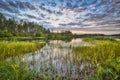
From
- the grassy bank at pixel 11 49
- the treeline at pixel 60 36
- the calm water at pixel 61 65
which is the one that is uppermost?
the grassy bank at pixel 11 49

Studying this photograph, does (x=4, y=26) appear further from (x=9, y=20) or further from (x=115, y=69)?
(x=115, y=69)

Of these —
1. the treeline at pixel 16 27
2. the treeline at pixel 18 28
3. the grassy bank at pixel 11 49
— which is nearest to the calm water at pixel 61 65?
the grassy bank at pixel 11 49

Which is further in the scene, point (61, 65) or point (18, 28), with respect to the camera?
point (18, 28)

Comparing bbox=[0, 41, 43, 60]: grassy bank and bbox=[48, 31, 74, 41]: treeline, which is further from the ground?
bbox=[0, 41, 43, 60]: grassy bank

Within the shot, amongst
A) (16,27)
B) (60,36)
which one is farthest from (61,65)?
(60,36)

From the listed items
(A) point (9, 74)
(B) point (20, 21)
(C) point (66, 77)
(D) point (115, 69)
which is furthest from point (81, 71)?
(B) point (20, 21)

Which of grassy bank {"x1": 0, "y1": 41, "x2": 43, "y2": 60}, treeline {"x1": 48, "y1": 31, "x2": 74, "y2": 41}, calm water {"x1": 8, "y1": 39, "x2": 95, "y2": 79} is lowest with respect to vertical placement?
treeline {"x1": 48, "y1": 31, "x2": 74, "y2": 41}

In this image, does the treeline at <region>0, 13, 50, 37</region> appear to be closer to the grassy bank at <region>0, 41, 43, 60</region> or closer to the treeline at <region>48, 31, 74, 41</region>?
the treeline at <region>48, 31, 74, 41</region>

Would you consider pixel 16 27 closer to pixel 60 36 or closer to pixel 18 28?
pixel 18 28

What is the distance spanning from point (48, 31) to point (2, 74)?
14332 cm

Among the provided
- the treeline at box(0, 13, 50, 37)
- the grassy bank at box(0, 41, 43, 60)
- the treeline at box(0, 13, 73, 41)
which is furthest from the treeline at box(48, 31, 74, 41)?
the grassy bank at box(0, 41, 43, 60)

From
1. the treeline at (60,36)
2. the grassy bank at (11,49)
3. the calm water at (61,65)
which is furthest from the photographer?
the treeline at (60,36)

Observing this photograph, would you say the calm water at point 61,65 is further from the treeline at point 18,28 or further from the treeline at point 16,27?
the treeline at point 16,27

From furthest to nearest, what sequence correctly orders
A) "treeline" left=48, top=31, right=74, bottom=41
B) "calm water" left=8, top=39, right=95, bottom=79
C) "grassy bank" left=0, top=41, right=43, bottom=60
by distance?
"treeline" left=48, top=31, right=74, bottom=41
"grassy bank" left=0, top=41, right=43, bottom=60
"calm water" left=8, top=39, right=95, bottom=79
